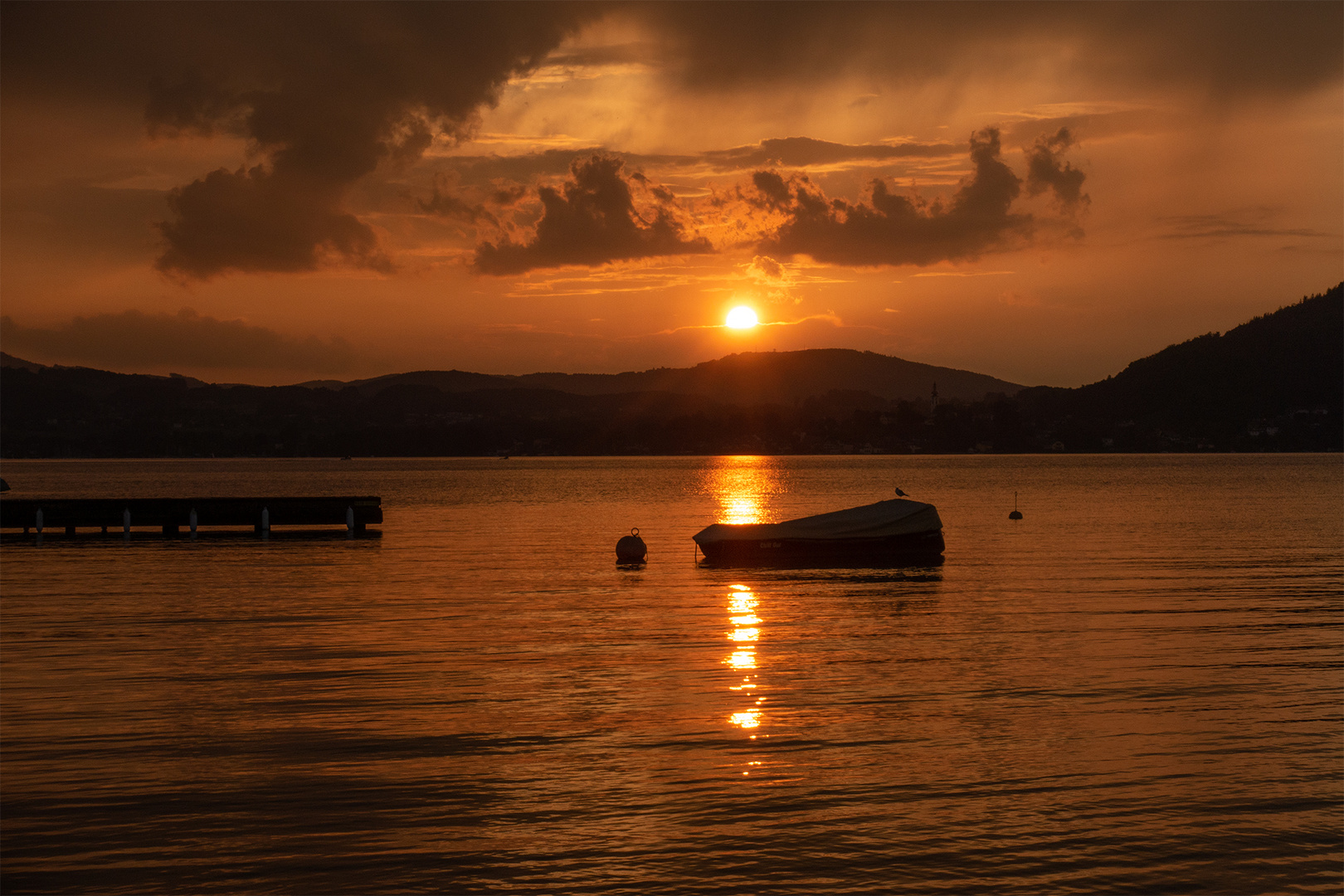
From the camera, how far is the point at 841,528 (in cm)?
5394

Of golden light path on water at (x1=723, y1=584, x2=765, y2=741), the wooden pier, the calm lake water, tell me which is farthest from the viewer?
the wooden pier

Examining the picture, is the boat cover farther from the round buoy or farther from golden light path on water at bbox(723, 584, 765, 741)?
golden light path on water at bbox(723, 584, 765, 741)

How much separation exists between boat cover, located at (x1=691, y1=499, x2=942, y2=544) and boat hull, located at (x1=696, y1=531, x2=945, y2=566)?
0.55 feet

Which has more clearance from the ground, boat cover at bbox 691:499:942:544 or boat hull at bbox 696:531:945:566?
boat cover at bbox 691:499:942:544

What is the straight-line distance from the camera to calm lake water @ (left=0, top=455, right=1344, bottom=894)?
13219 mm

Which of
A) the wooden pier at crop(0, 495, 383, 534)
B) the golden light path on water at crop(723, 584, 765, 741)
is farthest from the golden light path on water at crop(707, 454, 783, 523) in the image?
the golden light path on water at crop(723, 584, 765, 741)

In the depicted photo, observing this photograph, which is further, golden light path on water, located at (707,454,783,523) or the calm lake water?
golden light path on water, located at (707,454,783,523)

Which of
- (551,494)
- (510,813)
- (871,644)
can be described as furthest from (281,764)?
(551,494)

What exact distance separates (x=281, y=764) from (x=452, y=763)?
2.65 m

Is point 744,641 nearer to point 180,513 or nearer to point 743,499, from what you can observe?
point 180,513

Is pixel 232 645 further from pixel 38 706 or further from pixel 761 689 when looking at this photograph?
pixel 761 689

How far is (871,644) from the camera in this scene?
96.9 ft

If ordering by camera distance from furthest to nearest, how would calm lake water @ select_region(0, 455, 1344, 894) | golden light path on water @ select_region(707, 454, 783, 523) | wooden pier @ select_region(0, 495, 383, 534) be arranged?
golden light path on water @ select_region(707, 454, 783, 523)
wooden pier @ select_region(0, 495, 383, 534)
calm lake water @ select_region(0, 455, 1344, 894)

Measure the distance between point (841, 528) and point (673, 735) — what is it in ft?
117
